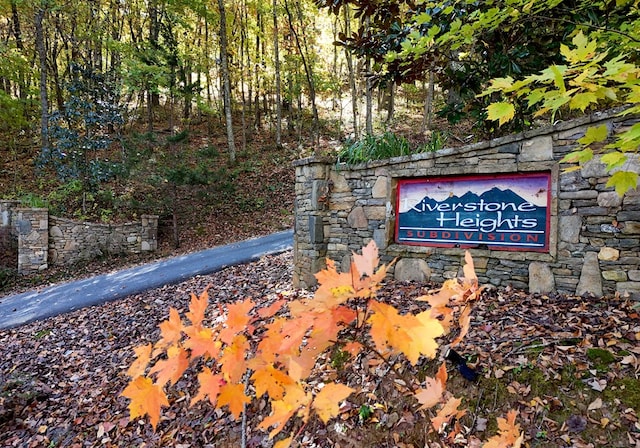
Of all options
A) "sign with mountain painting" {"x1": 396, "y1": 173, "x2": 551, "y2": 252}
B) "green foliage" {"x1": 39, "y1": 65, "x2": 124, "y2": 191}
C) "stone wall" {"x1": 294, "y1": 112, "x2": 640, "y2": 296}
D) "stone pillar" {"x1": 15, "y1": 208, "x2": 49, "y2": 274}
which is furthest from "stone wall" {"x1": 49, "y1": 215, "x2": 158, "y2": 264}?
"sign with mountain painting" {"x1": 396, "y1": 173, "x2": 551, "y2": 252}

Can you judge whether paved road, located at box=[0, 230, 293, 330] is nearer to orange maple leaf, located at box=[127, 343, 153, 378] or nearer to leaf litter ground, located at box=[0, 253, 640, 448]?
leaf litter ground, located at box=[0, 253, 640, 448]

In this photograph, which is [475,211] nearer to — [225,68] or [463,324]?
[463,324]

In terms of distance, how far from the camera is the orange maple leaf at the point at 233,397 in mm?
1011

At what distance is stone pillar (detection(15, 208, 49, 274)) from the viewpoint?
A: 8148mm

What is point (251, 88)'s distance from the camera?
1658 cm

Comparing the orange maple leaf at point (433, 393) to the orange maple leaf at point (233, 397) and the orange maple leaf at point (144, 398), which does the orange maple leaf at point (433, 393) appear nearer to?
the orange maple leaf at point (233, 397)

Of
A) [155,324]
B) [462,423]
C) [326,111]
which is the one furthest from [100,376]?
[326,111]

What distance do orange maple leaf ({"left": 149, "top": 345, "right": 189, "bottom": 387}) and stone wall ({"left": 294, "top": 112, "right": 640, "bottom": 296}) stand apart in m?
3.22

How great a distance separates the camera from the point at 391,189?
13.0 feet

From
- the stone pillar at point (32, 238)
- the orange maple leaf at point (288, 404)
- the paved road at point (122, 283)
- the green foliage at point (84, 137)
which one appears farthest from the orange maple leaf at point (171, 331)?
the green foliage at point (84, 137)

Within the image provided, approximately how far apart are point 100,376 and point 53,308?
292cm

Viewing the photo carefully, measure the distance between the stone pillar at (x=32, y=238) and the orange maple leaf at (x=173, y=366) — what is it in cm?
950

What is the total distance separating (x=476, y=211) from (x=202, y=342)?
321 cm

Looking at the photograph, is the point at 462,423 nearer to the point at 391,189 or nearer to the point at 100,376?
the point at 391,189
